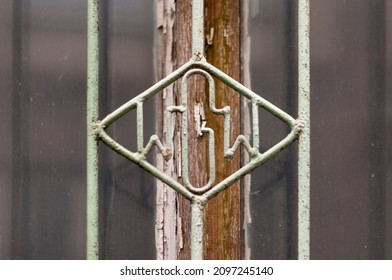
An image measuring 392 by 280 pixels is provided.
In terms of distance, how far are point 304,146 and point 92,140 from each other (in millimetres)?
374

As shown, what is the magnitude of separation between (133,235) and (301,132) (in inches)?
17.0

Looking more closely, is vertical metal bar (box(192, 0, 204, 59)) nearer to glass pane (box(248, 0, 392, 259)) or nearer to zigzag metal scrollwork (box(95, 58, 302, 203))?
zigzag metal scrollwork (box(95, 58, 302, 203))

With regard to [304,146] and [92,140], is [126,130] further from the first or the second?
[304,146]

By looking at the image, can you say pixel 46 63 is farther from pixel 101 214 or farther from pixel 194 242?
pixel 194 242

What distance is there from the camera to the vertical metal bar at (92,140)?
103cm

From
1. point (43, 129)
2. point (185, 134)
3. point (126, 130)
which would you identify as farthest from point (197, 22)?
point (43, 129)

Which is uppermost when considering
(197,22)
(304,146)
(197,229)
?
(197,22)

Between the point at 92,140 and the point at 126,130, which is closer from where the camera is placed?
the point at 92,140

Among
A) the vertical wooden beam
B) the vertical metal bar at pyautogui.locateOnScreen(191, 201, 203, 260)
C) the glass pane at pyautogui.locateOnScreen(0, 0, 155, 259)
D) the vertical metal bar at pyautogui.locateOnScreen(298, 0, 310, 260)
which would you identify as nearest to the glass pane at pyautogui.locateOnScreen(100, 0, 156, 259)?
the glass pane at pyautogui.locateOnScreen(0, 0, 155, 259)

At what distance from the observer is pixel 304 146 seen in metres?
1.04

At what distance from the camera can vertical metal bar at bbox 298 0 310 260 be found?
1.04m
